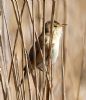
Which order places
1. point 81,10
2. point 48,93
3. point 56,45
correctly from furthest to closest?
point 81,10 → point 56,45 → point 48,93

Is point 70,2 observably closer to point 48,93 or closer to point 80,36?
point 80,36

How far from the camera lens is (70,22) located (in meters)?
2.24

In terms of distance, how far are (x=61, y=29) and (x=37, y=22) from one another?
0.44 meters

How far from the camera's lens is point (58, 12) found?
1979 mm

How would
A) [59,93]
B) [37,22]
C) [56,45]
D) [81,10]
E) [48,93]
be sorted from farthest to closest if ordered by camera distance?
[81,10] → [59,93] → [37,22] → [56,45] → [48,93]

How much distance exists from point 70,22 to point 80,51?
206 mm

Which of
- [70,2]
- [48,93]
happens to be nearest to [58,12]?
[70,2]

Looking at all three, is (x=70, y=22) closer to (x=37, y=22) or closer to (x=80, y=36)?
(x=80, y=36)

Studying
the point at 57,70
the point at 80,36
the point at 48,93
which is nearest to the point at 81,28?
the point at 80,36

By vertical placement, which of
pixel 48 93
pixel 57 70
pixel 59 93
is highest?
pixel 48 93

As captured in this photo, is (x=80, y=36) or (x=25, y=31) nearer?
(x=25, y=31)

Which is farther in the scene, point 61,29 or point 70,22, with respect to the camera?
point 70,22

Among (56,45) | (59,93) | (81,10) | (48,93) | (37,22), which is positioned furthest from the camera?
(81,10)

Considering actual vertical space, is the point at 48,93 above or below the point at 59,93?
above
